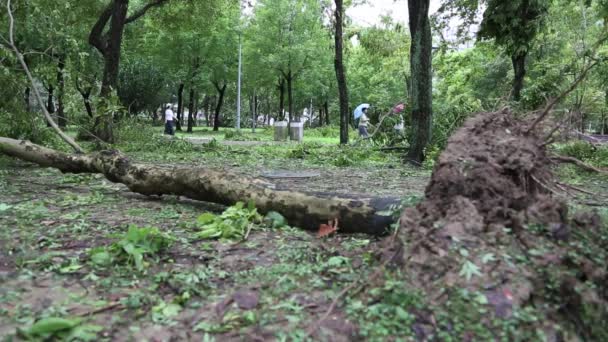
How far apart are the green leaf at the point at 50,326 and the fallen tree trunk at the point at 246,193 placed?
6.99 ft

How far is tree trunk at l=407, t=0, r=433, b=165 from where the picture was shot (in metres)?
9.55

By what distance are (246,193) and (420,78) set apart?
6.48 meters

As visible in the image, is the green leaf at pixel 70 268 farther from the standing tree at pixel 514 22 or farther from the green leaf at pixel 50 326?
the standing tree at pixel 514 22

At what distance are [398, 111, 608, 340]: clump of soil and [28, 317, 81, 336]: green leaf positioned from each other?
1.59 m

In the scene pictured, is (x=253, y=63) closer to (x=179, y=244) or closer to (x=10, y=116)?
(x=10, y=116)

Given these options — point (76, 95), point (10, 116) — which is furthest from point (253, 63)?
point (10, 116)

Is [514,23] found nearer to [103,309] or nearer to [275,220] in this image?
[275,220]

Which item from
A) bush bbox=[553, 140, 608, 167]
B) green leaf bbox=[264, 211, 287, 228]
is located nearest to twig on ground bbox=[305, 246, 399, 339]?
green leaf bbox=[264, 211, 287, 228]

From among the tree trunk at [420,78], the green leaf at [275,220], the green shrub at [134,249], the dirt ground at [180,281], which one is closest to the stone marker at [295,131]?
the tree trunk at [420,78]

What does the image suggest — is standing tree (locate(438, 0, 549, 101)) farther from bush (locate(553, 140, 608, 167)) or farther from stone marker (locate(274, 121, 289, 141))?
stone marker (locate(274, 121, 289, 141))

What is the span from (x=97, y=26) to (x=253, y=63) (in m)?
18.4

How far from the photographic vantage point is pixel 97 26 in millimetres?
14266

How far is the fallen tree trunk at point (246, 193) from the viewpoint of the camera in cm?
366

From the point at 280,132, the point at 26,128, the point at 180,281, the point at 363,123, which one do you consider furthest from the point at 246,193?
the point at 280,132
